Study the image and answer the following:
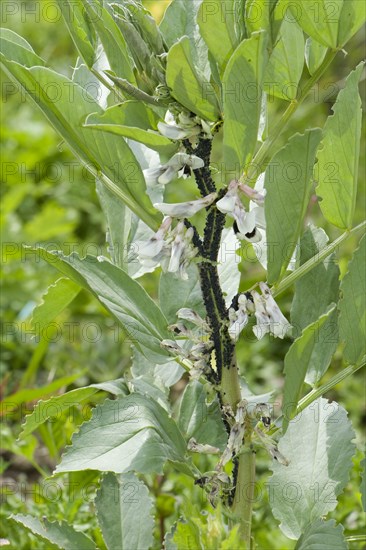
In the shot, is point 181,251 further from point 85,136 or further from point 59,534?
point 59,534

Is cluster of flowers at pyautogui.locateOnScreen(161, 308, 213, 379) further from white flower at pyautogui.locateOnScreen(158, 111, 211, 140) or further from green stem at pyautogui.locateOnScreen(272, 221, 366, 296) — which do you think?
white flower at pyautogui.locateOnScreen(158, 111, 211, 140)

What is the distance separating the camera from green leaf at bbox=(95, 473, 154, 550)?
3.67 feet

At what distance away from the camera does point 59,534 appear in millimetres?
1091

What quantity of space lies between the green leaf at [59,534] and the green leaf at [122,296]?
27cm

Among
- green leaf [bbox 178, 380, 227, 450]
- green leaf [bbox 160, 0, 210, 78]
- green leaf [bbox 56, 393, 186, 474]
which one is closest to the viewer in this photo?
green leaf [bbox 56, 393, 186, 474]

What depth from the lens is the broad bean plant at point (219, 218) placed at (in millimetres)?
834

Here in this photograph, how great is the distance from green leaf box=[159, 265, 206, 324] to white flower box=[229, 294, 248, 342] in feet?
0.65

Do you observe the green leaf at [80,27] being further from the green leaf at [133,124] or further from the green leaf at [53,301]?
the green leaf at [53,301]

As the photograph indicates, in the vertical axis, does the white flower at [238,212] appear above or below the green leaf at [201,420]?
above

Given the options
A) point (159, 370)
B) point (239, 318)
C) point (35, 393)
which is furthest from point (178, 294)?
point (35, 393)

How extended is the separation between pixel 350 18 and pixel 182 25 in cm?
22

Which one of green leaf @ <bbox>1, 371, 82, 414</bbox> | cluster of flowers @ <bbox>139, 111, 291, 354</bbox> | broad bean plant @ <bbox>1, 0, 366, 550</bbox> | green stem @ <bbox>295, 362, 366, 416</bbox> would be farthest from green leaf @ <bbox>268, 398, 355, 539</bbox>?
green leaf @ <bbox>1, 371, 82, 414</bbox>

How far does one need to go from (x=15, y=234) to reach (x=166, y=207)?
72.6 inches

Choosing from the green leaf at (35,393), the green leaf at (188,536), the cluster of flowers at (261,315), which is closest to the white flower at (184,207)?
the cluster of flowers at (261,315)
